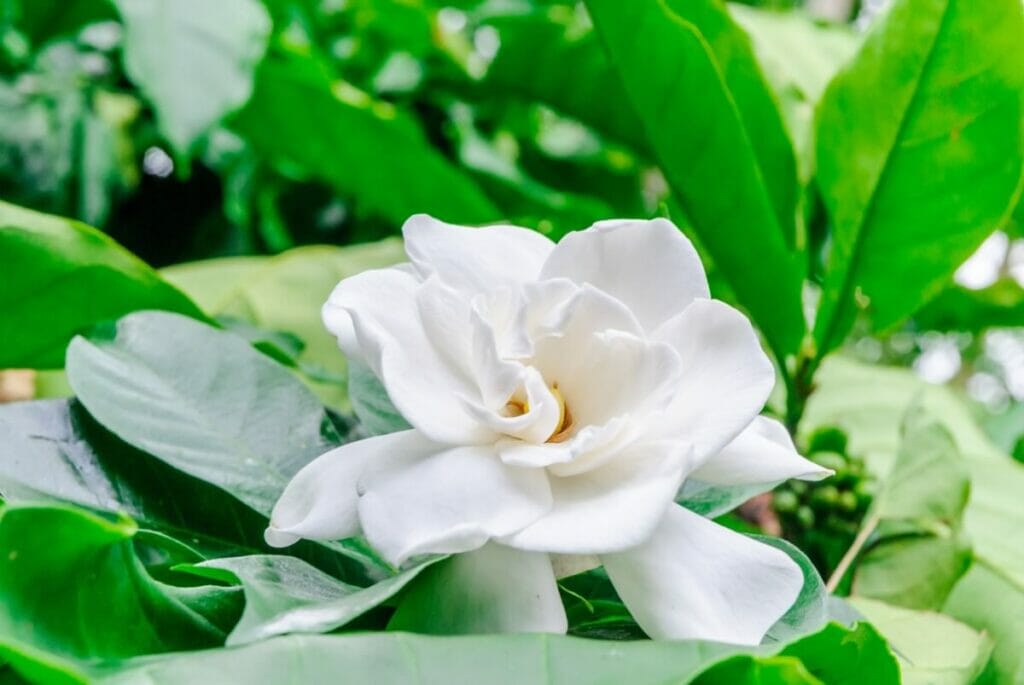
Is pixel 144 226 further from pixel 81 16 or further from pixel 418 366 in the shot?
pixel 418 366

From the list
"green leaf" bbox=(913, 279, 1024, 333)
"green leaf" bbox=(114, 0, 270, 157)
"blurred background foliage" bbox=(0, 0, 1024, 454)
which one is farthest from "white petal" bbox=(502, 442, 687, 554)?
"green leaf" bbox=(913, 279, 1024, 333)

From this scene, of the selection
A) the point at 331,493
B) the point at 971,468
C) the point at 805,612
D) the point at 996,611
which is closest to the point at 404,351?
the point at 331,493

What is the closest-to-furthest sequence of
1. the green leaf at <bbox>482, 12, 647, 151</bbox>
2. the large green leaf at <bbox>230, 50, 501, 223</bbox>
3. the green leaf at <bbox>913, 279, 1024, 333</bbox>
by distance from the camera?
the large green leaf at <bbox>230, 50, 501, 223</bbox> < the green leaf at <bbox>482, 12, 647, 151</bbox> < the green leaf at <bbox>913, 279, 1024, 333</bbox>

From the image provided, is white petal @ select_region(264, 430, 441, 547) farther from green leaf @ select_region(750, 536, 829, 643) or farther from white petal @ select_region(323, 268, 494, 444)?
green leaf @ select_region(750, 536, 829, 643)

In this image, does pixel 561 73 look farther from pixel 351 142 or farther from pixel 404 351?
pixel 404 351

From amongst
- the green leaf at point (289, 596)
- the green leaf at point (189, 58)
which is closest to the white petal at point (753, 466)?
the green leaf at point (289, 596)

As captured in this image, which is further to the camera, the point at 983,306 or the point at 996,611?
the point at 983,306

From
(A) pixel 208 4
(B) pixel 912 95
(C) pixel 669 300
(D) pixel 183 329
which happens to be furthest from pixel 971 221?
(A) pixel 208 4
